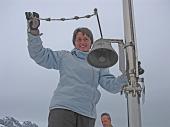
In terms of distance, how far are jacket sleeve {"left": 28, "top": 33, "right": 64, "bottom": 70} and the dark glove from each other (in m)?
0.03

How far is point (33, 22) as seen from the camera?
7.08 ft

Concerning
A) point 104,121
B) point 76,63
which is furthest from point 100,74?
point 104,121

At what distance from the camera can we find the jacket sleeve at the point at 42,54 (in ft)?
7.45

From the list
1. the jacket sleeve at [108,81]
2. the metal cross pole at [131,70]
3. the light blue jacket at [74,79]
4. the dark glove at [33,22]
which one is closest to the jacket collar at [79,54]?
the light blue jacket at [74,79]

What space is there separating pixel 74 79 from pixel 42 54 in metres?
0.21

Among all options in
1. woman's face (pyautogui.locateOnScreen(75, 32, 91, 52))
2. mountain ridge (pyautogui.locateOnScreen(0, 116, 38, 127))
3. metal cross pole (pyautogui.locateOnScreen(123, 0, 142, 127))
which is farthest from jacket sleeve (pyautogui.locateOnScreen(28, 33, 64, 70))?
mountain ridge (pyautogui.locateOnScreen(0, 116, 38, 127))

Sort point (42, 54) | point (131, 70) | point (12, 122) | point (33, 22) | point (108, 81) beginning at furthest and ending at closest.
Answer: point (12, 122) < point (108, 81) < point (42, 54) < point (33, 22) < point (131, 70)

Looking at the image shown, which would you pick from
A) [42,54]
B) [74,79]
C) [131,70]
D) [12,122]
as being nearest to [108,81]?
[74,79]

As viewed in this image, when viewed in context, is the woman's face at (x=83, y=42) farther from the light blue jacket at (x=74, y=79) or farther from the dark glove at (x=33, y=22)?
the dark glove at (x=33, y=22)

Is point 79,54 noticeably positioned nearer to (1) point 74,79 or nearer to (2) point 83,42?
(2) point 83,42

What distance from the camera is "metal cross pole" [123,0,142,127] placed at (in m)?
1.84

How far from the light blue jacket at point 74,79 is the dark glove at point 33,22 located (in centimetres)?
3

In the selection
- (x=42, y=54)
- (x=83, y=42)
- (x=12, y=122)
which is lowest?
(x=42, y=54)

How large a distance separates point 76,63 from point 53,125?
1.26ft
